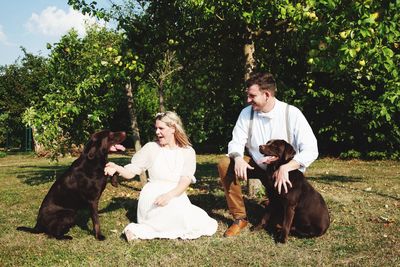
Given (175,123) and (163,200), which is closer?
(163,200)

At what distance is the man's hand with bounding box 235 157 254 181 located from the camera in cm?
526

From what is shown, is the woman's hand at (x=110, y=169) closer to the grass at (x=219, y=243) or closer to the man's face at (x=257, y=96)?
the grass at (x=219, y=243)

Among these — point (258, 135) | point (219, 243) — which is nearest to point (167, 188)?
point (219, 243)

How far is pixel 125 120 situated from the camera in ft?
77.9

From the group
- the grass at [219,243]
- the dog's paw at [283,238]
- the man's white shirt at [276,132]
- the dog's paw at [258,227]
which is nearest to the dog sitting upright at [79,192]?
the grass at [219,243]

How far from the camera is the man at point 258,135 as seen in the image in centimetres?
527

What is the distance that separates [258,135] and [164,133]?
128 centimetres

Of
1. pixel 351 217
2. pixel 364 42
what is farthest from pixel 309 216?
pixel 364 42

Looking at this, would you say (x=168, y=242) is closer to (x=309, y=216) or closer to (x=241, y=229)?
(x=241, y=229)

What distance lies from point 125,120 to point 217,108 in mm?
15197

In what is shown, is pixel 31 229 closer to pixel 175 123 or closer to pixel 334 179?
pixel 175 123

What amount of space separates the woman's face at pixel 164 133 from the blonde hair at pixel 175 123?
0.04 meters

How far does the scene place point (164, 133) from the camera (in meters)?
5.50

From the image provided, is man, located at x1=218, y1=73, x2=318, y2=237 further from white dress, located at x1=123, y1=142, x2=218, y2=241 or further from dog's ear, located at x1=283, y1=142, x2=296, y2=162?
white dress, located at x1=123, y1=142, x2=218, y2=241
